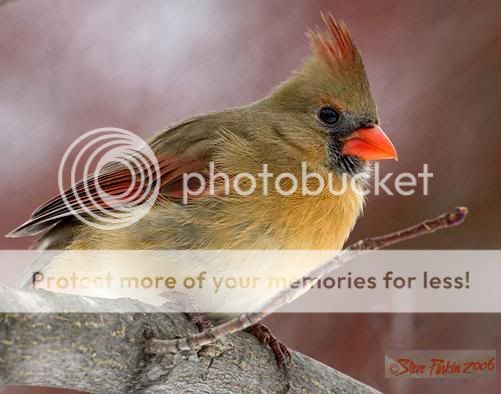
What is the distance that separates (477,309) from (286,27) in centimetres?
142

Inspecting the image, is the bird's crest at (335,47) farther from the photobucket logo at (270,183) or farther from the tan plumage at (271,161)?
the photobucket logo at (270,183)

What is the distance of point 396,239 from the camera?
145 centimetres

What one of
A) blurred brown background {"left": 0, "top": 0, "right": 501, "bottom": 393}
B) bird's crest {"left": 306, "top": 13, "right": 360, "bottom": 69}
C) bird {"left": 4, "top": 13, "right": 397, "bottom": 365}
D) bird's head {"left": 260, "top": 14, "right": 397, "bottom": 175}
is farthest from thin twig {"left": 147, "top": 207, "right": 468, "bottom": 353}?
blurred brown background {"left": 0, "top": 0, "right": 501, "bottom": 393}

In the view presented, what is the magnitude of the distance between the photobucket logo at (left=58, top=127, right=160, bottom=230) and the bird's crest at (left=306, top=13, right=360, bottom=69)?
26.3 inches

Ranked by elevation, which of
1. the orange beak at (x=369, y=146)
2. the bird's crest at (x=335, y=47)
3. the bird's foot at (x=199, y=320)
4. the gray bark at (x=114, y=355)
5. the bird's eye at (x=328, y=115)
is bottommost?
the gray bark at (x=114, y=355)

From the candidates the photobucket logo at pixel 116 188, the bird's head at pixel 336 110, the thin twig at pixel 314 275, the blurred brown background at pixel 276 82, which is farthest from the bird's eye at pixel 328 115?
the thin twig at pixel 314 275

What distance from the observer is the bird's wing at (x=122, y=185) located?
2.50m

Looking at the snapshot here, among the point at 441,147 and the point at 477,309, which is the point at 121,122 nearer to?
the point at 441,147

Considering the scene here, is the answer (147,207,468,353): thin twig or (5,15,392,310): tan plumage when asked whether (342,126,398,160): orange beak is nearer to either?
(5,15,392,310): tan plumage

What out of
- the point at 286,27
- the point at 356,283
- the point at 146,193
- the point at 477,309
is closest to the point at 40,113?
the point at 146,193

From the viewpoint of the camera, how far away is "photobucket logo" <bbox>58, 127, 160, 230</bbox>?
8.13 ft

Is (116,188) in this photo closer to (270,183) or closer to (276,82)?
(270,183)

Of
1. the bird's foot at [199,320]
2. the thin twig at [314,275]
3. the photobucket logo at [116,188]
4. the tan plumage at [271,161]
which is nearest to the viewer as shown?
the thin twig at [314,275]

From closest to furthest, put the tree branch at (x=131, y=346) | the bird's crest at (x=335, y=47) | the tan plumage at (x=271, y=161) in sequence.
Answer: the tree branch at (x=131, y=346), the tan plumage at (x=271, y=161), the bird's crest at (x=335, y=47)
